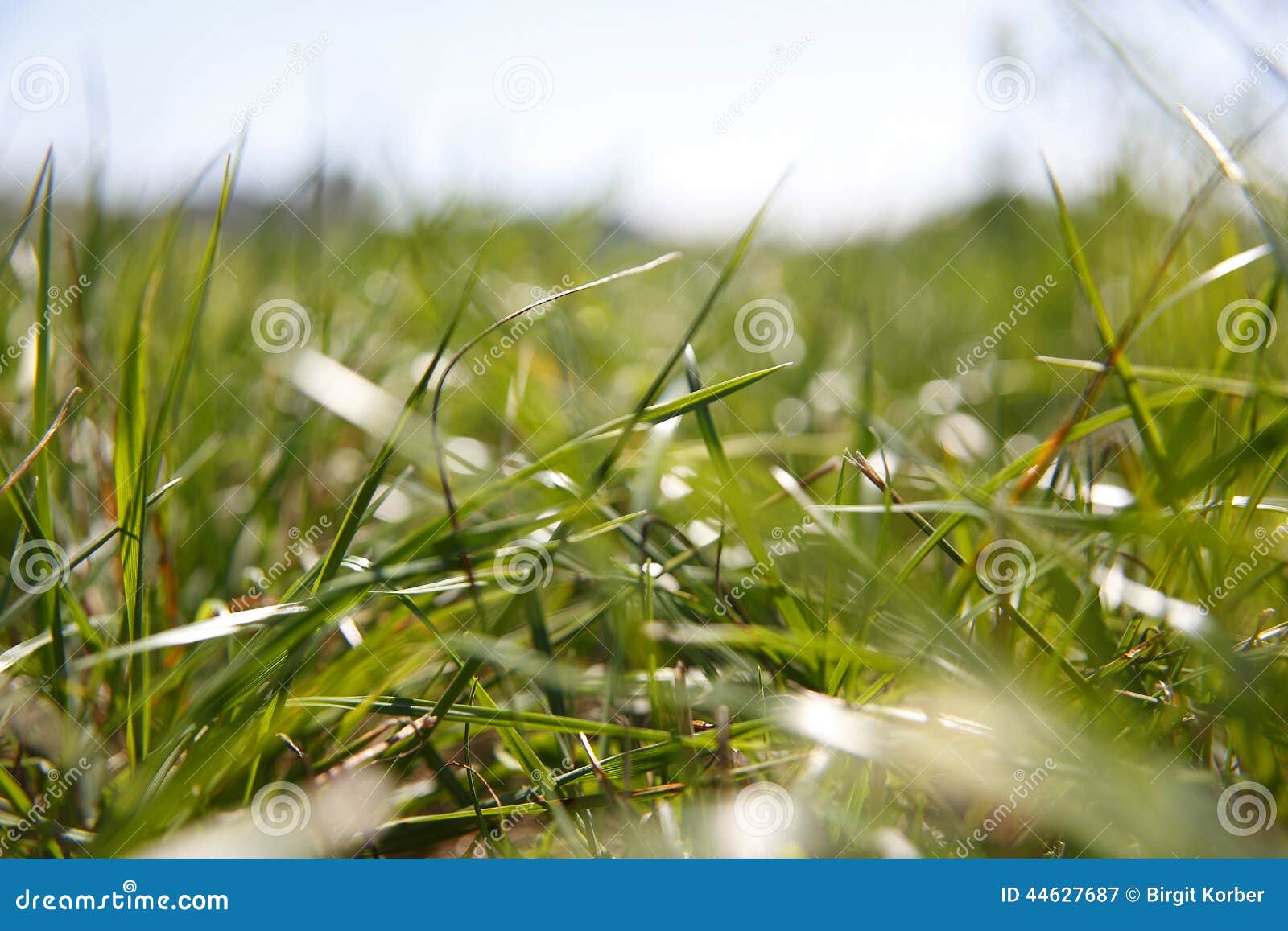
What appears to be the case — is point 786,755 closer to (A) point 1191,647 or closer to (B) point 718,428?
(A) point 1191,647

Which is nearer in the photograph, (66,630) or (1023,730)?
(1023,730)

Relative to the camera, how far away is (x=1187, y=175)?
1.15m

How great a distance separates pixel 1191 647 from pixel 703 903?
0.42 meters

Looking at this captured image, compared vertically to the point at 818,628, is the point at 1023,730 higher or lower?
lower

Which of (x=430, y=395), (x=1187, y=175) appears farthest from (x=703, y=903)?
(x=1187, y=175)

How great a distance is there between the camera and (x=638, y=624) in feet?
2.53

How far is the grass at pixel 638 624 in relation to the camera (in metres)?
0.59

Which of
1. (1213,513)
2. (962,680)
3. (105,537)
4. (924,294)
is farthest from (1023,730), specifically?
(924,294)

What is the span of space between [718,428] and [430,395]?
0.47 meters

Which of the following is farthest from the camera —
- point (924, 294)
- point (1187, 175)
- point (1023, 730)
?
point (924, 294)

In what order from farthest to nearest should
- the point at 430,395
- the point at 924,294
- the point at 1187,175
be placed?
the point at 924,294
the point at 430,395
the point at 1187,175

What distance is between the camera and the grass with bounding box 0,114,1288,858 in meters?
0.59

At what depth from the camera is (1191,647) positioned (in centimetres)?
62


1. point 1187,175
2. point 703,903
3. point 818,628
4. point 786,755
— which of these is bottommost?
point 703,903
